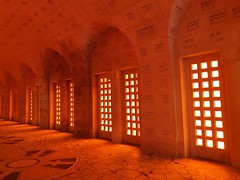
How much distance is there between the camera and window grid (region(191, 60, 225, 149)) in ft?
15.9

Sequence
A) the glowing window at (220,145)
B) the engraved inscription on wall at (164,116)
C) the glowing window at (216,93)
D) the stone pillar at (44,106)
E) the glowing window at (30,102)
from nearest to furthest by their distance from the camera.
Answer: the glowing window at (220,145)
the glowing window at (216,93)
the engraved inscription on wall at (164,116)
the stone pillar at (44,106)
the glowing window at (30,102)

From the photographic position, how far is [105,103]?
27.1 feet

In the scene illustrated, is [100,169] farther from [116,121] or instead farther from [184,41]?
[184,41]

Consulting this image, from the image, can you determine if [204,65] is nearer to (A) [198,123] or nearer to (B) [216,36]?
(B) [216,36]

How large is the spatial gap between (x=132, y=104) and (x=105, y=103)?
1574mm

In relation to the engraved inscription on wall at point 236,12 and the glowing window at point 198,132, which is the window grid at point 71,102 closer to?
the glowing window at point 198,132

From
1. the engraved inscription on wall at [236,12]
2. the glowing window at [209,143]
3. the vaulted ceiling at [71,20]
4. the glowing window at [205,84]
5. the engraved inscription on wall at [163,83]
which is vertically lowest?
the glowing window at [209,143]

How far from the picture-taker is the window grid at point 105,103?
8039mm

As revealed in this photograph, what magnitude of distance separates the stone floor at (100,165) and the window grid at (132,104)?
88 cm

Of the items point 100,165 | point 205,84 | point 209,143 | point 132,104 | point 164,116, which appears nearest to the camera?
point 100,165

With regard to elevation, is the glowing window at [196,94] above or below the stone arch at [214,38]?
below

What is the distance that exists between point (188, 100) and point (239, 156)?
1769mm

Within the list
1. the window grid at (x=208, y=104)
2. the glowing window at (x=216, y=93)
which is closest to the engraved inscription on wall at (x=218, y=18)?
the window grid at (x=208, y=104)

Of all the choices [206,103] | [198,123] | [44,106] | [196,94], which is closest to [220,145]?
[198,123]
